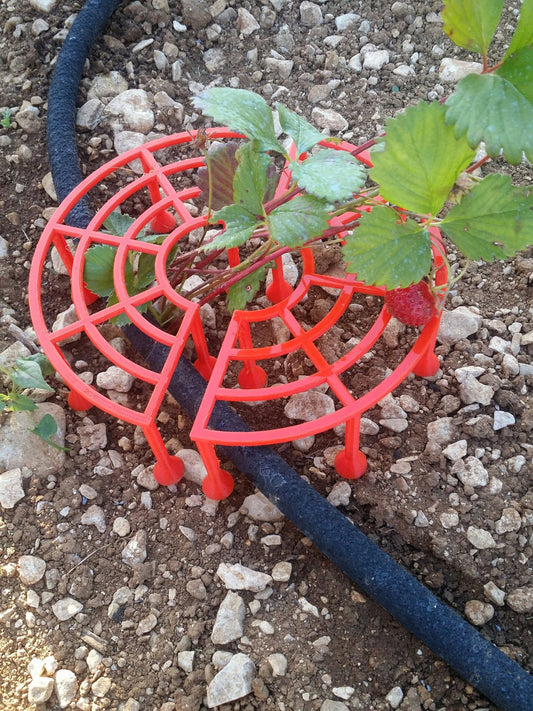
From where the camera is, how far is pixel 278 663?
1.16 meters

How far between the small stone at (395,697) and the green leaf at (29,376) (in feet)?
2.70

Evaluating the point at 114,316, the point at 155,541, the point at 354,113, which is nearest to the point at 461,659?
the point at 155,541

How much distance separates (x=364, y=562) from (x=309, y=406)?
14.4 inches

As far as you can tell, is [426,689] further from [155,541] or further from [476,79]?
[476,79]

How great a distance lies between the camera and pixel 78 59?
184 cm

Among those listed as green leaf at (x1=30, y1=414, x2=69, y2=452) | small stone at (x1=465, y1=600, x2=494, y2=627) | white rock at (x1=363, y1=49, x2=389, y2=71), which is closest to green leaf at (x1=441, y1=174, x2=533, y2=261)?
small stone at (x1=465, y1=600, x2=494, y2=627)

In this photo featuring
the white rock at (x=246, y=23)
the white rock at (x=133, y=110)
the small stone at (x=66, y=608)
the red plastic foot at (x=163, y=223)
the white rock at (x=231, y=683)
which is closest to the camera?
the white rock at (x=231, y=683)

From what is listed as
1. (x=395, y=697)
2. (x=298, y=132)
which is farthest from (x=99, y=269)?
(x=395, y=697)

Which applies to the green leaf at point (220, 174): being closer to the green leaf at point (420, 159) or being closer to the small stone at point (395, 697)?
the green leaf at point (420, 159)

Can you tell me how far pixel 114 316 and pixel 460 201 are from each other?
662 millimetres

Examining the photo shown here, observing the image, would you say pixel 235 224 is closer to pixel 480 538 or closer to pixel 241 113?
pixel 241 113

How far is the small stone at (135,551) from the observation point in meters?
1.29

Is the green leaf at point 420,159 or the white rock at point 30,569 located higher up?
the green leaf at point 420,159

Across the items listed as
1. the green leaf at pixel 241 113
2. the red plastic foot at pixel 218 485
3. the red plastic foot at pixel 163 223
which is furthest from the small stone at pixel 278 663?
the red plastic foot at pixel 163 223
